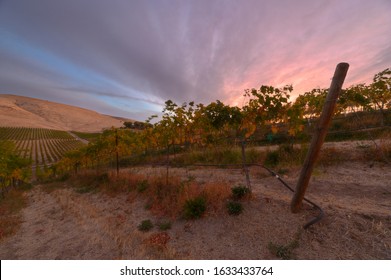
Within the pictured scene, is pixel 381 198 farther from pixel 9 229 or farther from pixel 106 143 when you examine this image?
pixel 106 143

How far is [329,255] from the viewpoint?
2.98 m

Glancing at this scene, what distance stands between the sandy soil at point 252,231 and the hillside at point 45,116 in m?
106

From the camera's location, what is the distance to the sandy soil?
3232mm

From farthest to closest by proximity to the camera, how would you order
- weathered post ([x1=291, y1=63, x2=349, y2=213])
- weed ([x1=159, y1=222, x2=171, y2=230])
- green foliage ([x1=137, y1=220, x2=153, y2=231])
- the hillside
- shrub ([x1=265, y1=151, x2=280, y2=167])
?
the hillside < shrub ([x1=265, y1=151, x2=280, y2=167]) < green foliage ([x1=137, y1=220, x2=153, y2=231]) < weed ([x1=159, y1=222, x2=171, y2=230]) < weathered post ([x1=291, y1=63, x2=349, y2=213])

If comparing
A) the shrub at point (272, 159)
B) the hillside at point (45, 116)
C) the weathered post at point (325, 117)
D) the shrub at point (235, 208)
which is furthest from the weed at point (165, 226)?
the hillside at point (45, 116)

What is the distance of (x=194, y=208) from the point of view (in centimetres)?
488

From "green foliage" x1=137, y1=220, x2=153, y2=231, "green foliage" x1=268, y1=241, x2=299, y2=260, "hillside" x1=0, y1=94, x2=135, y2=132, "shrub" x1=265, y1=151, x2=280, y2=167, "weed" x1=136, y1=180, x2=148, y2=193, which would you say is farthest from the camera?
"hillside" x1=0, y1=94, x2=135, y2=132

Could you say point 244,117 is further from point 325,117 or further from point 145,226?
point 145,226

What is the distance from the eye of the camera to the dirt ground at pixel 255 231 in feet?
10.6

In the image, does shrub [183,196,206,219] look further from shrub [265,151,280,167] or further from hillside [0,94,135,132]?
hillside [0,94,135,132]

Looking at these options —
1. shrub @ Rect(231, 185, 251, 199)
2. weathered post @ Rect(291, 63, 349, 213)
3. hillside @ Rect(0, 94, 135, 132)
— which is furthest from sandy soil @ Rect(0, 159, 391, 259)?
hillside @ Rect(0, 94, 135, 132)

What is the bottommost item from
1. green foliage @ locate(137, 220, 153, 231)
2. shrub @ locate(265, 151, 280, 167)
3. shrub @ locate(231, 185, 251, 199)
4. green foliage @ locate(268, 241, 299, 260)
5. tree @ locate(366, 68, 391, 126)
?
green foliage @ locate(137, 220, 153, 231)

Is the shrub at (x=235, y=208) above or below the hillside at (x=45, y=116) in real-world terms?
below

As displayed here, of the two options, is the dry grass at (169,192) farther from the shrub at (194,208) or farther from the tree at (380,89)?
the tree at (380,89)
